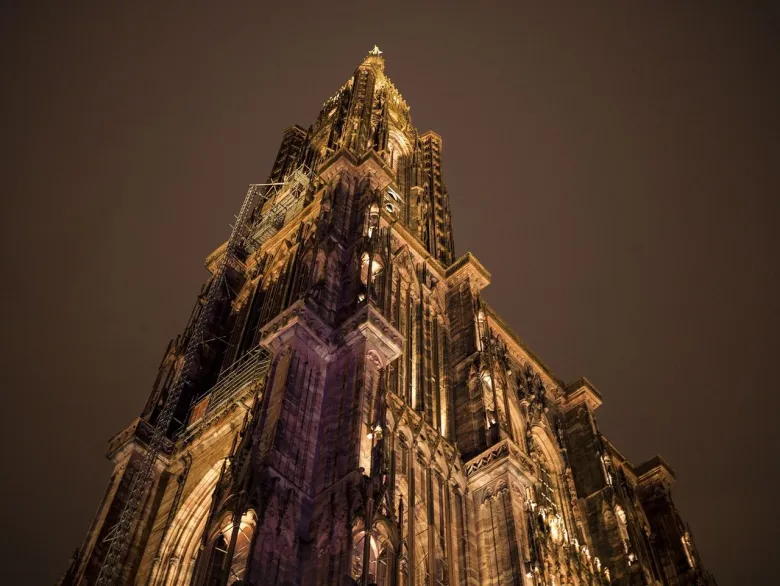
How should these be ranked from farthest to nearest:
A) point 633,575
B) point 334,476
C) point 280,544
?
point 633,575 → point 334,476 → point 280,544

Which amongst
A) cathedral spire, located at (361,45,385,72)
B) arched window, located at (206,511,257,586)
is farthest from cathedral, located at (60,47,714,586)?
cathedral spire, located at (361,45,385,72)

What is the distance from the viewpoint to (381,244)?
2927 cm

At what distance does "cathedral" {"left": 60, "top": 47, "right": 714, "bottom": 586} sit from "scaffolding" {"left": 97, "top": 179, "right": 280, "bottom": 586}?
0.27ft

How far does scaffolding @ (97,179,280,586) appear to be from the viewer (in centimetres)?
2498

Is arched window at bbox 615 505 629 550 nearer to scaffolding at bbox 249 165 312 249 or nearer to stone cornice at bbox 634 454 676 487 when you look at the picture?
stone cornice at bbox 634 454 676 487

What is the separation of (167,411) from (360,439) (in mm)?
11748

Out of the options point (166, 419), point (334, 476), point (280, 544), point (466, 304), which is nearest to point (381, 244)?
point (466, 304)

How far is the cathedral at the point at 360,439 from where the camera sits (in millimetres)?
18641

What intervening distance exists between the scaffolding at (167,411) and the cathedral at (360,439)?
3.2 inches

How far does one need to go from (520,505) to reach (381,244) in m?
9.74

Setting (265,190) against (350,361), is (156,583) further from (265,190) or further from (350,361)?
(265,190)

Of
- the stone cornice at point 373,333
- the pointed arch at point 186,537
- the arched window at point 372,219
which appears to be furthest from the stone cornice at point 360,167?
the pointed arch at point 186,537

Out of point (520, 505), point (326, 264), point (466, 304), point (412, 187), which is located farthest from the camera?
point (412, 187)

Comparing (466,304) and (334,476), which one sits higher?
(466,304)
